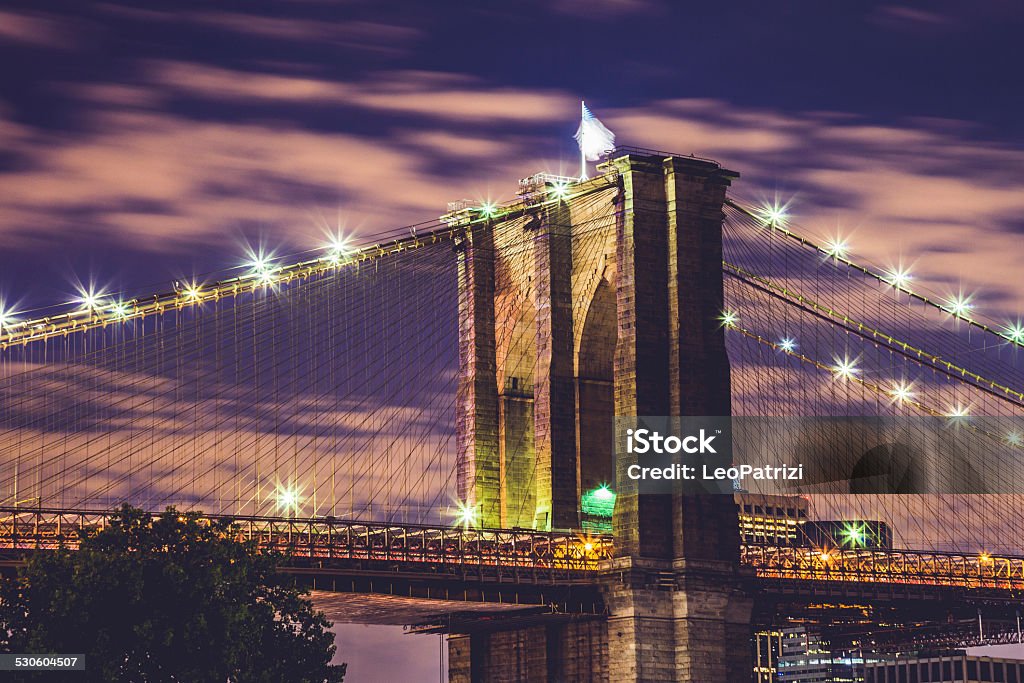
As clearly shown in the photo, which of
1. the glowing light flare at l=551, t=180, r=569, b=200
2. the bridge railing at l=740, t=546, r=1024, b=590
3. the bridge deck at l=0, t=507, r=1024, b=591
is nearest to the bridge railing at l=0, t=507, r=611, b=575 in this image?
the bridge deck at l=0, t=507, r=1024, b=591

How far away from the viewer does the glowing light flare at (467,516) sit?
394 feet

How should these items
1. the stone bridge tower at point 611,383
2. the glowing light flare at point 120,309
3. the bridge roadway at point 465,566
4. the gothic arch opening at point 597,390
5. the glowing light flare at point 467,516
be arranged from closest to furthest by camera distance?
the bridge roadway at point 465,566 → the glowing light flare at point 120,309 → the stone bridge tower at point 611,383 → the gothic arch opening at point 597,390 → the glowing light flare at point 467,516

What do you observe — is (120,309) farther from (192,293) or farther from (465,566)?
(465,566)

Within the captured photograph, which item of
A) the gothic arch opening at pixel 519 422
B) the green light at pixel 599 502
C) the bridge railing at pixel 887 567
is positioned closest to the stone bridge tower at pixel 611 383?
the gothic arch opening at pixel 519 422

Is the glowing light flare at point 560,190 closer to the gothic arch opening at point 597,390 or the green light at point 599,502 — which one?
the gothic arch opening at point 597,390

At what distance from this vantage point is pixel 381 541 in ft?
348

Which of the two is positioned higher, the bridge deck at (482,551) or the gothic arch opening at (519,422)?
the gothic arch opening at (519,422)

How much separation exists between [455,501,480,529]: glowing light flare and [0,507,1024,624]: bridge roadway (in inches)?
231

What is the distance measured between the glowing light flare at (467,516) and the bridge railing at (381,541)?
4.55 m

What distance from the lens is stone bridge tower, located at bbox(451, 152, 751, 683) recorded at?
108 meters

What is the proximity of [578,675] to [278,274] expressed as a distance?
94.5 ft

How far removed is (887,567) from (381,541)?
3639 cm

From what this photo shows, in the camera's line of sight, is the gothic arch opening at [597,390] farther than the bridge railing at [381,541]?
Yes

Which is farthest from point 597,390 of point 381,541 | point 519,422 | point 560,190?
point 381,541
